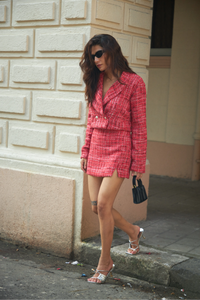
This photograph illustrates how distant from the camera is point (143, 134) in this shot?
407cm

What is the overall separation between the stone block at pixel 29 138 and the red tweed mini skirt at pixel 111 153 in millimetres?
1307

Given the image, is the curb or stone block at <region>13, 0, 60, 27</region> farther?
stone block at <region>13, 0, 60, 27</region>

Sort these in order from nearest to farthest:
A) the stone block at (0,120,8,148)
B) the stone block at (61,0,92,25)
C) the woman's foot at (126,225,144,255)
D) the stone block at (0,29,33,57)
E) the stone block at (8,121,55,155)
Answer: the woman's foot at (126,225,144,255) → the stone block at (61,0,92,25) → the stone block at (8,121,55,155) → the stone block at (0,29,33,57) → the stone block at (0,120,8,148)

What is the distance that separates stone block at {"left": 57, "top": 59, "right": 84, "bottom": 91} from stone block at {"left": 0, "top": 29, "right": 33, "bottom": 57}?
550 millimetres

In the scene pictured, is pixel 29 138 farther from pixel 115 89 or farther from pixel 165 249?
pixel 165 249

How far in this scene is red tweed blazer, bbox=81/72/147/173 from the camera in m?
4.03

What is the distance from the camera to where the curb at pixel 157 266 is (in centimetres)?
408

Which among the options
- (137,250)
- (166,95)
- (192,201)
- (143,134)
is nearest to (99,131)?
(143,134)

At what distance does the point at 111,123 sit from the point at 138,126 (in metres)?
0.25

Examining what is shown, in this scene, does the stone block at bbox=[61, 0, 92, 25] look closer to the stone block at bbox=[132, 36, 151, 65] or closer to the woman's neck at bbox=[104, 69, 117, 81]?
the stone block at bbox=[132, 36, 151, 65]

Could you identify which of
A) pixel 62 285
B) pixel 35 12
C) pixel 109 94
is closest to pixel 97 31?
pixel 35 12

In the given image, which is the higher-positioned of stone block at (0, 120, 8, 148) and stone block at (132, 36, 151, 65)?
stone block at (132, 36, 151, 65)

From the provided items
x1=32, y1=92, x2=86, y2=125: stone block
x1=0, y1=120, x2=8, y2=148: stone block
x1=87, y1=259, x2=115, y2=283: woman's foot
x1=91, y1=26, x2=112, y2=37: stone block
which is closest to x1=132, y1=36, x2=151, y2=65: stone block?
x1=91, y1=26, x2=112, y2=37: stone block

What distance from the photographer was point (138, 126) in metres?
4.07
